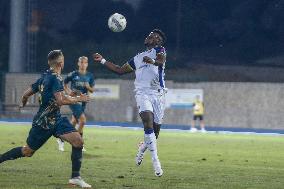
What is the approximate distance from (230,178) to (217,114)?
34409mm

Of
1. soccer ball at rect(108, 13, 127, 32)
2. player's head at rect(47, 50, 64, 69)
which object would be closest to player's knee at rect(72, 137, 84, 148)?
player's head at rect(47, 50, 64, 69)

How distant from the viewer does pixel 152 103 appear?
16797mm

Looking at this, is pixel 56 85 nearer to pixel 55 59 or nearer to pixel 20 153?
pixel 55 59

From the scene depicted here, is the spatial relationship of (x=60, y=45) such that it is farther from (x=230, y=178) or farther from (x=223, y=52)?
(x=230, y=178)

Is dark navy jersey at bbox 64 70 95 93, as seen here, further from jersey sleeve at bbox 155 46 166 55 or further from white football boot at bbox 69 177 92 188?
white football boot at bbox 69 177 92 188

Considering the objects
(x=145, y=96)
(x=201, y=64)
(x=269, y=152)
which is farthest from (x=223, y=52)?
(x=145, y=96)

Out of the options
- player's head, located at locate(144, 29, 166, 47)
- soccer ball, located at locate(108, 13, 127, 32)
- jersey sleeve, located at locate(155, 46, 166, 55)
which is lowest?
jersey sleeve, located at locate(155, 46, 166, 55)

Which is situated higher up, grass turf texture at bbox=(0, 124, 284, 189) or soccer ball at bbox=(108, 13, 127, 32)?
soccer ball at bbox=(108, 13, 127, 32)

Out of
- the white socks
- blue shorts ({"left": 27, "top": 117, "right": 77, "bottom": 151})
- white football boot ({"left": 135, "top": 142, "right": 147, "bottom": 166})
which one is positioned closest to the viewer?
blue shorts ({"left": 27, "top": 117, "right": 77, "bottom": 151})

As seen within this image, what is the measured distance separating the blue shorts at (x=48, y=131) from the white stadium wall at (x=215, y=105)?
1389 inches

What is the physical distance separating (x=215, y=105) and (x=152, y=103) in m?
33.4

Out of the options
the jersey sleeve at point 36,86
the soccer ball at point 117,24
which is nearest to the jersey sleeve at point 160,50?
the soccer ball at point 117,24

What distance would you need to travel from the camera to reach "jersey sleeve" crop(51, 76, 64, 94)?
43.4ft

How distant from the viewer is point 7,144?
24938mm
